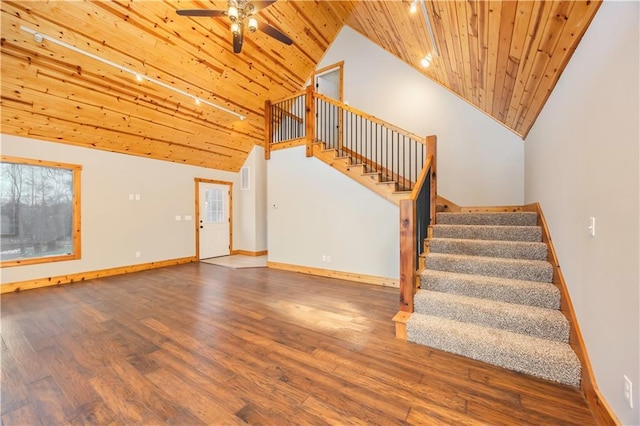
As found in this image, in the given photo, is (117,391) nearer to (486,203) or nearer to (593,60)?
(593,60)

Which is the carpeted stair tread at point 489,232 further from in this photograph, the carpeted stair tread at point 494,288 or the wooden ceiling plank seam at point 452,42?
the wooden ceiling plank seam at point 452,42

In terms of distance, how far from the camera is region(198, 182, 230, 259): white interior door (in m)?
6.76

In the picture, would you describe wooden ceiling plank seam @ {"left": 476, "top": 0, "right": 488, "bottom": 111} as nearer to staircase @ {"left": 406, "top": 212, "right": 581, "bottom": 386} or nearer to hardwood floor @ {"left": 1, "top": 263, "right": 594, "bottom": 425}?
staircase @ {"left": 406, "top": 212, "right": 581, "bottom": 386}

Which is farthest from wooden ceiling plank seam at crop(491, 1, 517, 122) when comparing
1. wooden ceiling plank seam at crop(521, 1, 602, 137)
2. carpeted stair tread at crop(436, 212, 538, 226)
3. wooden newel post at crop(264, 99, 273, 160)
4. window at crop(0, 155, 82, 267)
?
window at crop(0, 155, 82, 267)

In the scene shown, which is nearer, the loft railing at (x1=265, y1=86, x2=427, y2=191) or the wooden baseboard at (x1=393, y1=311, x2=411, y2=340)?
the wooden baseboard at (x1=393, y1=311, x2=411, y2=340)

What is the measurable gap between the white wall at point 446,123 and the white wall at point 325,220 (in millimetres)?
1602

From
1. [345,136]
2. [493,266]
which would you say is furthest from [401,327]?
[345,136]

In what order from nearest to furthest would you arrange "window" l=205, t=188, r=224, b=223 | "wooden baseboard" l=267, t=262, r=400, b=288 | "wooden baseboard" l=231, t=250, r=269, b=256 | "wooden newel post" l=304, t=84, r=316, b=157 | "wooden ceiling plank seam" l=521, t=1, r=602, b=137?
"wooden ceiling plank seam" l=521, t=1, r=602, b=137
"wooden baseboard" l=267, t=262, r=400, b=288
"wooden newel post" l=304, t=84, r=316, b=157
"window" l=205, t=188, r=224, b=223
"wooden baseboard" l=231, t=250, r=269, b=256

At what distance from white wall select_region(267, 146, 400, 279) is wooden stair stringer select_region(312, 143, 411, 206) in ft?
0.30

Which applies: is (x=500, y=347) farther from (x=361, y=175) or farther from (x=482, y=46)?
(x=361, y=175)

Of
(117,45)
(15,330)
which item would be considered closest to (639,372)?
(15,330)

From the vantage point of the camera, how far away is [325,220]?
4.93m

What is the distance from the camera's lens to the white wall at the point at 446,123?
4395mm

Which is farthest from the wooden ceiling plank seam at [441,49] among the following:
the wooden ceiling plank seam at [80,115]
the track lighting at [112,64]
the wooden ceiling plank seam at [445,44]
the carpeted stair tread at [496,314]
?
the wooden ceiling plank seam at [80,115]
